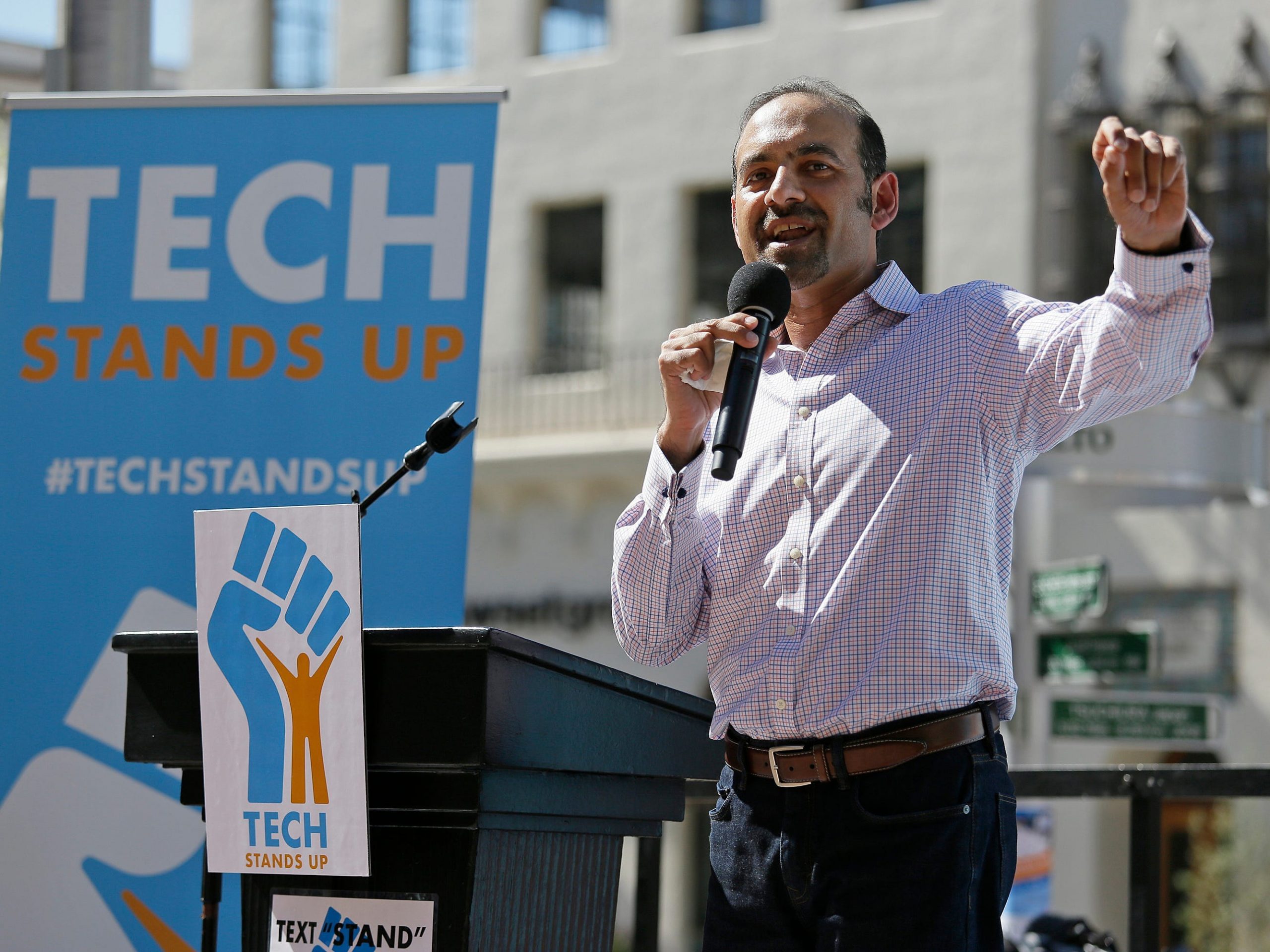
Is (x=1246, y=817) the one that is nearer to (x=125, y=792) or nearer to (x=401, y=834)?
(x=125, y=792)

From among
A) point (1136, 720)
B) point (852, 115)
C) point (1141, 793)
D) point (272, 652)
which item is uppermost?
point (852, 115)

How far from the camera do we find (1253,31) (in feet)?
47.0

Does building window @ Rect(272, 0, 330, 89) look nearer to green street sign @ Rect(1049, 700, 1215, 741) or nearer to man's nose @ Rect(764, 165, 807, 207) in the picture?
green street sign @ Rect(1049, 700, 1215, 741)

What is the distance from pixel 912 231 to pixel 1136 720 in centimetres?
787

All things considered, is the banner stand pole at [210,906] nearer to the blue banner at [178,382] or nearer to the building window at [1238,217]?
the blue banner at [178,382]

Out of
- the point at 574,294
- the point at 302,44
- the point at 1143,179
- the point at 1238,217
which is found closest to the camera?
the point at 1143,179

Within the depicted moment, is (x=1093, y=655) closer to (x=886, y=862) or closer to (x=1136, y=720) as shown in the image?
(x=1136, y=720)

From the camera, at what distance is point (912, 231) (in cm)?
1598

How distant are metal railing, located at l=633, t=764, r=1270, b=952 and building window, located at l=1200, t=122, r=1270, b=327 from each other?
37.0 ft

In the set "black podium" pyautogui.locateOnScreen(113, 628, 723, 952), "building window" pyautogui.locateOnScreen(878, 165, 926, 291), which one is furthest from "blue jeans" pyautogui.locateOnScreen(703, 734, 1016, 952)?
"building window" pyautogui.locateOnScreen(878, 165, 926, 291)

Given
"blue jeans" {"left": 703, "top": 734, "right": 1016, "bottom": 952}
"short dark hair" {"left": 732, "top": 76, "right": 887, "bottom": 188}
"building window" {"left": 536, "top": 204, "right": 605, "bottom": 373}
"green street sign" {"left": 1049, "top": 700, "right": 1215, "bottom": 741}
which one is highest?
"building window" {"left": 536, "top": 204, "right": 605, "bottom": 373}

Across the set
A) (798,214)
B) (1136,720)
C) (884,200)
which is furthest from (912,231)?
(798,214)

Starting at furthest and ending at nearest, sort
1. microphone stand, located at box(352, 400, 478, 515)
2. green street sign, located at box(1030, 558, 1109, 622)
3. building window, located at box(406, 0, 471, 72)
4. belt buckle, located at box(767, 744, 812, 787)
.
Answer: building window, located at box(406, 0, 471, 72) → green street sign, located at box(1030, 558, 1109, 622) → microphone stand, located at box(352, 400, 478, 515) → belt buckle, located at box(767, 744, 812, 787)

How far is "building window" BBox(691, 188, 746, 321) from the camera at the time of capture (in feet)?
54.9
